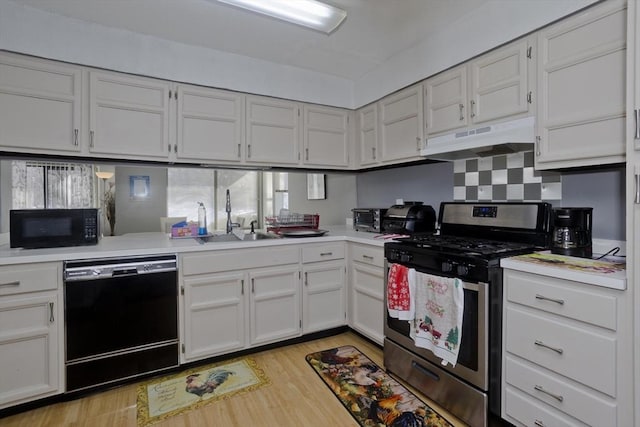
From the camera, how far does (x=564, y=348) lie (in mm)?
1333

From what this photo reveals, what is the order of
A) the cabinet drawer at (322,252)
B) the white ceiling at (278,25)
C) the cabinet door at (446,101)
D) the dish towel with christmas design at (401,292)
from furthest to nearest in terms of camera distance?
the cabinet drawer at (322,252) < the cabinet door at (446,101) < the white ceiling at (278,25) < the dish towel with christmas design at (401,292)

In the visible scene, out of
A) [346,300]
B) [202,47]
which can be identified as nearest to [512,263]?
[346,300]

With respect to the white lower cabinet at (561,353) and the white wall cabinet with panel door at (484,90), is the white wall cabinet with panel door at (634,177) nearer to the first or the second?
the white lower cabinet at (561,353)

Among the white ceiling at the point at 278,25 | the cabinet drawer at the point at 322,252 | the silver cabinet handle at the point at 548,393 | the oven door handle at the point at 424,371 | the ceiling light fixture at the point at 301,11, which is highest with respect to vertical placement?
the white ceiling at the point at 278,25

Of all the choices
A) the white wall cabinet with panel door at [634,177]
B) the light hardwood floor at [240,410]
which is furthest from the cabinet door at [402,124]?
the light hardwood floor at [240,410]

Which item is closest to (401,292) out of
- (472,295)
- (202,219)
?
(472,295)

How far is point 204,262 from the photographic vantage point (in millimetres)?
2178

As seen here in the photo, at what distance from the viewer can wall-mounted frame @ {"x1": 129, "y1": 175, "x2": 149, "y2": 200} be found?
2.74 m

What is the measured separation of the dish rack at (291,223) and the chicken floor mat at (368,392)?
1071 mm

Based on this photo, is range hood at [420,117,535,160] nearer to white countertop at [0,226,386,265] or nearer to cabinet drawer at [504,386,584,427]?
white countertop at [0,226,386,265]

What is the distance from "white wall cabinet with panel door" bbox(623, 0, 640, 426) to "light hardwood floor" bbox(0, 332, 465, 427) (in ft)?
3.05

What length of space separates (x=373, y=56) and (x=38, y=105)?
2.43 metres

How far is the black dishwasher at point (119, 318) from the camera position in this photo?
1851 mm

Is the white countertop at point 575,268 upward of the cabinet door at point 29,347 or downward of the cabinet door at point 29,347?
upward
